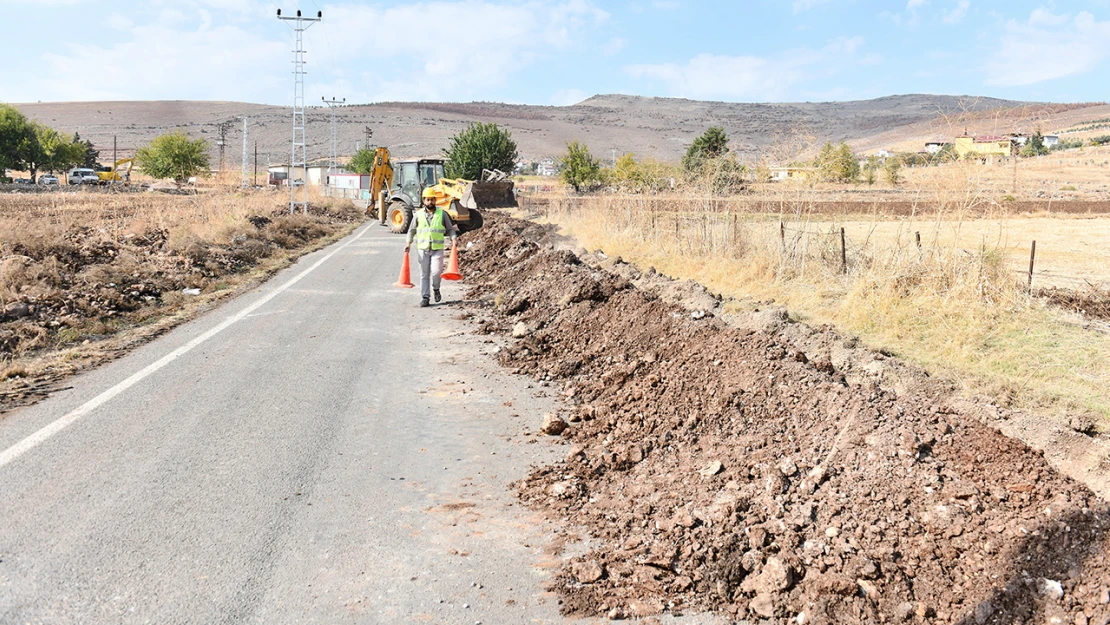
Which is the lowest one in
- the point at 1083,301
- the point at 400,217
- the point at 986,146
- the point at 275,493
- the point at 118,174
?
the point at 275,493

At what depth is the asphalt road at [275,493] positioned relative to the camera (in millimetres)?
4266

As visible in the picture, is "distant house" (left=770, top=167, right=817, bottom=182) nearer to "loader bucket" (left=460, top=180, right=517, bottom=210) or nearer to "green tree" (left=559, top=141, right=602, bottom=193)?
"loader bucket" (left=460, top=180, right=517, bottom=210)

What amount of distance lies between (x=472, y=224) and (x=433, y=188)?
6.48 ft

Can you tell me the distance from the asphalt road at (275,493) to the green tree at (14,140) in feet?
282

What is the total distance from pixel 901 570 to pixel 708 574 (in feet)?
3.05

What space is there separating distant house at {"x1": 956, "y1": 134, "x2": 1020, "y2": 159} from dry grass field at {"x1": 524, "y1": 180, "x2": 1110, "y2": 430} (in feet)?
2.27

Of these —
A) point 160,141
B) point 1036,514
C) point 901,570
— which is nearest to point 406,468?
point 901,570

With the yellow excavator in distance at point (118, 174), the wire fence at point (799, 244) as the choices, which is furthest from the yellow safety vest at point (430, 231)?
the yellow excavator in distance at point (118, 174)

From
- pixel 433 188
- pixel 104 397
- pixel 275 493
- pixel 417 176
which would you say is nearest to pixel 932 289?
pixel 275 493

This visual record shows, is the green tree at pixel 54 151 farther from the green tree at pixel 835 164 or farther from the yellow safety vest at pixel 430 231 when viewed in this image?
the green tree at pixel 835 164

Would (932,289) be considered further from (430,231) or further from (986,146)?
(430,231)

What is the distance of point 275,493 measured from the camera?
561cm

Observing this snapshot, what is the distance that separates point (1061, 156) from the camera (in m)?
88.2

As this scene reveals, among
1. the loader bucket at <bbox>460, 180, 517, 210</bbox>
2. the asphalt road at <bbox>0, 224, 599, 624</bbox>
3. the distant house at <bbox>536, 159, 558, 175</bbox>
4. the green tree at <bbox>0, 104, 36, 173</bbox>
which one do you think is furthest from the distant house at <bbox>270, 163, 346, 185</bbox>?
the asphalt road at <bbox>0, 224, 599, 624</bbox>
